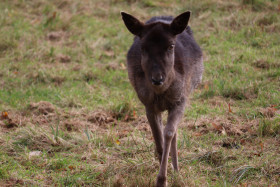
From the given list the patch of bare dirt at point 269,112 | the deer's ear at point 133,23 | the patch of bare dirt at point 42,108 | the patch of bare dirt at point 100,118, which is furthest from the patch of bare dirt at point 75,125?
the patch of bare dirt at point 269,112

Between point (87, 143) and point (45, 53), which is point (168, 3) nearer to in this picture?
point (45, 53)

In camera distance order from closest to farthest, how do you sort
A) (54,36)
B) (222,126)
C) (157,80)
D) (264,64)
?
(157,80) → (222,126) → (264,64) → (54,36)

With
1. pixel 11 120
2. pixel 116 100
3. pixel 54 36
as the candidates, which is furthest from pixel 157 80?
pixel 54 36

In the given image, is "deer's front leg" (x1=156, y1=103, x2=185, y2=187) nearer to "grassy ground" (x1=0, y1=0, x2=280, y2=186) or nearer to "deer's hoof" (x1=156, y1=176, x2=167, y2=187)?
"deer's hoof" (x1=156, y1=176, x2=167, y2=187)

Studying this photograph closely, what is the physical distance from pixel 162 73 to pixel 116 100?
2.95m

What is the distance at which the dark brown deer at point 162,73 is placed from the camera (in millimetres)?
3961

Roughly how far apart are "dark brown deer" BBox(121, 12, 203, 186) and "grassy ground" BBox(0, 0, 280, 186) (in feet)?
1.28

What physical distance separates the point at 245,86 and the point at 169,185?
3058 mm

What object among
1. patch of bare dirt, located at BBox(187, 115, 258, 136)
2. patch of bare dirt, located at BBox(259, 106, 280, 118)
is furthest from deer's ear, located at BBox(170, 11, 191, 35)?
patch of bare dirt, located at BBox(259, 106, 280, 118)

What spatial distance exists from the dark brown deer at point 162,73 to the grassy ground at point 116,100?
15.4 inches

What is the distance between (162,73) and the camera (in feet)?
12.6

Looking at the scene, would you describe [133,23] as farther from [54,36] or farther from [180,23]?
[54,36]

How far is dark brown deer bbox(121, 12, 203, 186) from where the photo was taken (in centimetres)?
396

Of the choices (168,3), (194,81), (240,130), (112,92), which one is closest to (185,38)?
(194,81)
